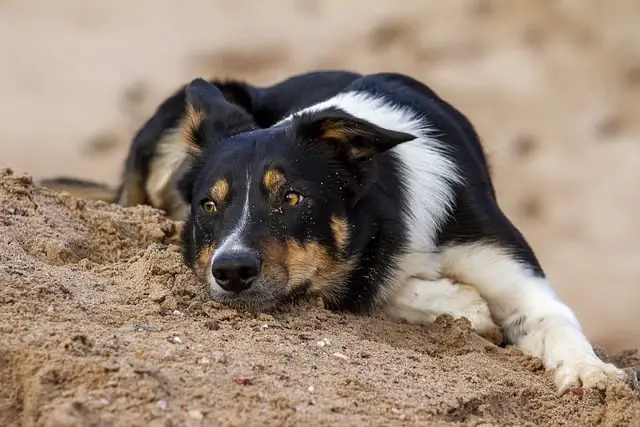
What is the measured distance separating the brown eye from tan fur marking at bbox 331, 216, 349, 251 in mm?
521

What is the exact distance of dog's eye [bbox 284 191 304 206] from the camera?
4.48 metres

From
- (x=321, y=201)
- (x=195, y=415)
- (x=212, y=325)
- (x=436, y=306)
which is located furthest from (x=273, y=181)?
(x=195, y=415)

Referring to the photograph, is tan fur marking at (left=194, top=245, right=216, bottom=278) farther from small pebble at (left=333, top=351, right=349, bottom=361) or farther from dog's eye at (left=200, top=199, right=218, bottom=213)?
small pebble at (left=333, top=351, right=349, bottom=361)

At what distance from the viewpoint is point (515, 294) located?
16.7 ft

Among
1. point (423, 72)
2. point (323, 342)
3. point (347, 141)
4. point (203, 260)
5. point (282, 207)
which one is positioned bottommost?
point (323, 342)

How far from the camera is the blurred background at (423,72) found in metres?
10.2

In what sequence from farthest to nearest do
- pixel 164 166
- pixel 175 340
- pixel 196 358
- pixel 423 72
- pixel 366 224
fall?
1. pixel 423 72
2. pixel 164 166
3. pixel 366 224
4. pixel 175 340
5. pixel 196 358

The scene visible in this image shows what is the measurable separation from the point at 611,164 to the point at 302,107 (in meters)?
5.34

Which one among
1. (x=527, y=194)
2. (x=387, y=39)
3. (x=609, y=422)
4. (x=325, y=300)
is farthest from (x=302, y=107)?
(x=387, y=39)

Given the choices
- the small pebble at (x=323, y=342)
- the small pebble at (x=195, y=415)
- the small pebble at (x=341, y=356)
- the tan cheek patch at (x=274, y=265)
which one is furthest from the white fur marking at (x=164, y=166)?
the small pebble at (x=195, y=415)

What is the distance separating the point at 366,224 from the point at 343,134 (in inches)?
16.9

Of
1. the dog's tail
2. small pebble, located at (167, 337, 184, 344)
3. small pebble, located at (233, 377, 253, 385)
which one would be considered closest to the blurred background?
the dog's tail

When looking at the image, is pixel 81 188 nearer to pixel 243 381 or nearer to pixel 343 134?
pixel 343 134

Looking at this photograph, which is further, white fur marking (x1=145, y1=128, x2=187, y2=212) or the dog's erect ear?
white fur marking (x1=145, y1=128, x2=187, y2=212)
